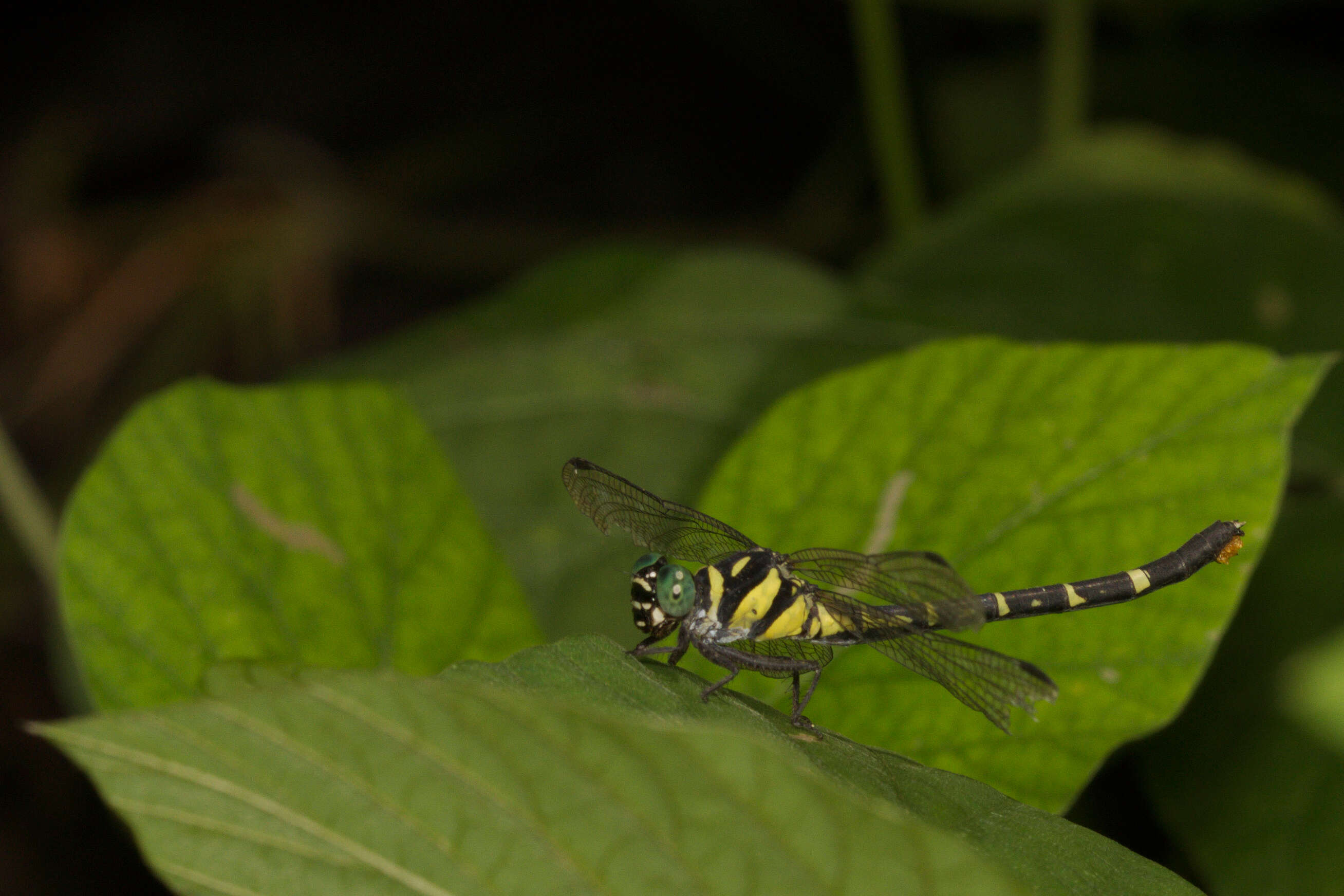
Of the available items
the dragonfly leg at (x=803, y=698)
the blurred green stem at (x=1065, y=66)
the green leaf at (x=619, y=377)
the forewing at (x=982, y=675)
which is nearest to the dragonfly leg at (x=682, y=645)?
the dragonfly leg at (x=803, y=698)

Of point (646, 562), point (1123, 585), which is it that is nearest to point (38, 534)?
point (646, 562)

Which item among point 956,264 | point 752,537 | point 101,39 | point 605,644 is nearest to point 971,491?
point 752,537

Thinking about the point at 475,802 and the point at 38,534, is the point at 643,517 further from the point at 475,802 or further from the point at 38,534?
the point at 38,534

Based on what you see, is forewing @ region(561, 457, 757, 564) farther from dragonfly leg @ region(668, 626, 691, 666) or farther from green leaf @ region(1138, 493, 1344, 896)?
green leaf @ region(1138, 493, 1344, 896)

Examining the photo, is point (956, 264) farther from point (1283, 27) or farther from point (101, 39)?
point (101, 39)

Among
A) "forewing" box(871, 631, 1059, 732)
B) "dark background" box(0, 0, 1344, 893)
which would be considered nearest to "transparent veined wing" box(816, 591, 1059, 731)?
"forewing" box(871, 631, 1059, 732)

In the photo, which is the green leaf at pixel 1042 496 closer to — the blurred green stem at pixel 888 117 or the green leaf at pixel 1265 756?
the green leaf at pixel 1265 756
